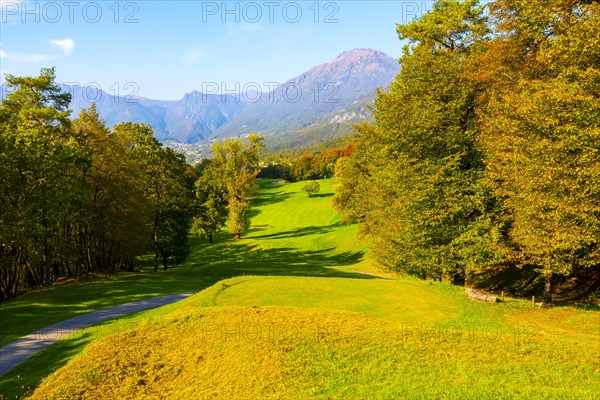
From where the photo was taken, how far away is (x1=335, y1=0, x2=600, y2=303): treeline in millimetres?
17469

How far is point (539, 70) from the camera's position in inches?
916

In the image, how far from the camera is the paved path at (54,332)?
16.5 m

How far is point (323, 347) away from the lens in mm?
13328

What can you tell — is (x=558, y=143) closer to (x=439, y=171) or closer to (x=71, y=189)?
(x=439, y=171)

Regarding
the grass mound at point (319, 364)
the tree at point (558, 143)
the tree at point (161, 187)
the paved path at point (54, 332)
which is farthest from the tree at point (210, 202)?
the tree at point (558, 143)

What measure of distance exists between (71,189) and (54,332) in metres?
15.4

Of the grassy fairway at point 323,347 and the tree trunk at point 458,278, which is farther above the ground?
the grassy fairway at point 323,347

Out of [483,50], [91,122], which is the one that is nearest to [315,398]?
[483,50]

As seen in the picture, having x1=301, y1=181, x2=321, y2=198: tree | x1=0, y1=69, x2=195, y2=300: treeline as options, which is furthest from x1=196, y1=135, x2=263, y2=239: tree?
x1=301, y1=181, x2=321, y2=198: tree

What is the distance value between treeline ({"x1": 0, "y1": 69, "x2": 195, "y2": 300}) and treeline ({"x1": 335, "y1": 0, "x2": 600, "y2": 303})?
2584cm

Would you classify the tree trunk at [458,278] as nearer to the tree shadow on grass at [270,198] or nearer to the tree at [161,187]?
the tree at [161,187]

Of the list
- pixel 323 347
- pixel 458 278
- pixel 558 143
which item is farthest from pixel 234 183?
pixel 323 347

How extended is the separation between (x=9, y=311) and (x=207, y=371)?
1952 cm

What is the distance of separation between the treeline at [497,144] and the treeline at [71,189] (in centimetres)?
2584
